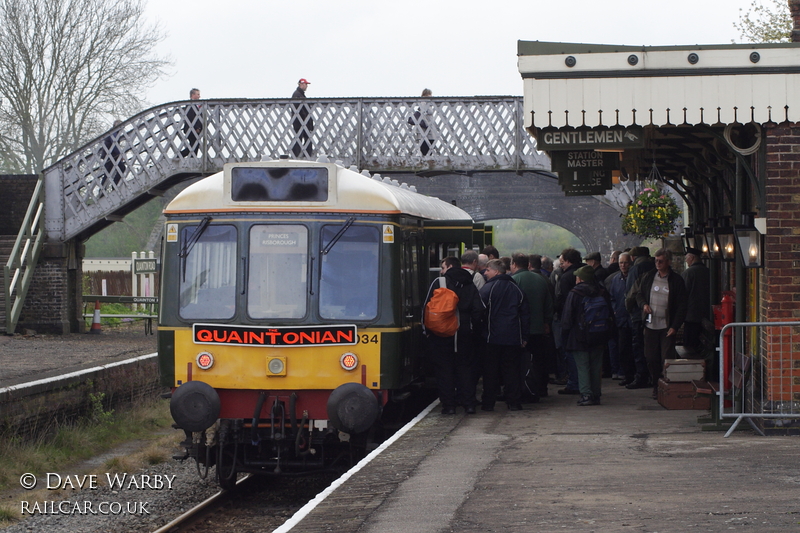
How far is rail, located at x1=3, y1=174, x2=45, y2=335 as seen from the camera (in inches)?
768

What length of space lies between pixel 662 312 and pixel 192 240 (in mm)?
5159

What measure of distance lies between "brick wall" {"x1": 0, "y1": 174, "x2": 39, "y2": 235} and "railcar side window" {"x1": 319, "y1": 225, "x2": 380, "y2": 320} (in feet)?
45.3

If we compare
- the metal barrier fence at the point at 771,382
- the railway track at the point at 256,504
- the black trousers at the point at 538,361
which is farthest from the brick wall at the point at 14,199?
the metal barrier fence at the point at 771,382

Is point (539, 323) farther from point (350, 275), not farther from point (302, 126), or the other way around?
point (302, 126)

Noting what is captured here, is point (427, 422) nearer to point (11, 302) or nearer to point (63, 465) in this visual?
point (63, 465)

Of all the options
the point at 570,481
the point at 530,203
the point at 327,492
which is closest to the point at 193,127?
the point at 327,492

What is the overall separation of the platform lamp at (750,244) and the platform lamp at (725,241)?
1.16m

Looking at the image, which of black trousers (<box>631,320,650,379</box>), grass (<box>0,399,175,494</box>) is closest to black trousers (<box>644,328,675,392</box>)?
black trousers (<box>631,320,650,379</box>)

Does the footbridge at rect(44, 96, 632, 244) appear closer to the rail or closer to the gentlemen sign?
the rail

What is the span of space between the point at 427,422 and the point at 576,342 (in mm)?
2092

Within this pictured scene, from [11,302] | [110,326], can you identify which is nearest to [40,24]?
[110,326]

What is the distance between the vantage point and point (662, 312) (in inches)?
430

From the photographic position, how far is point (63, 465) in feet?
36.4

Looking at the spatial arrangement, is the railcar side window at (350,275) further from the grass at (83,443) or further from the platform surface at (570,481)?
the grass at (83,443)
